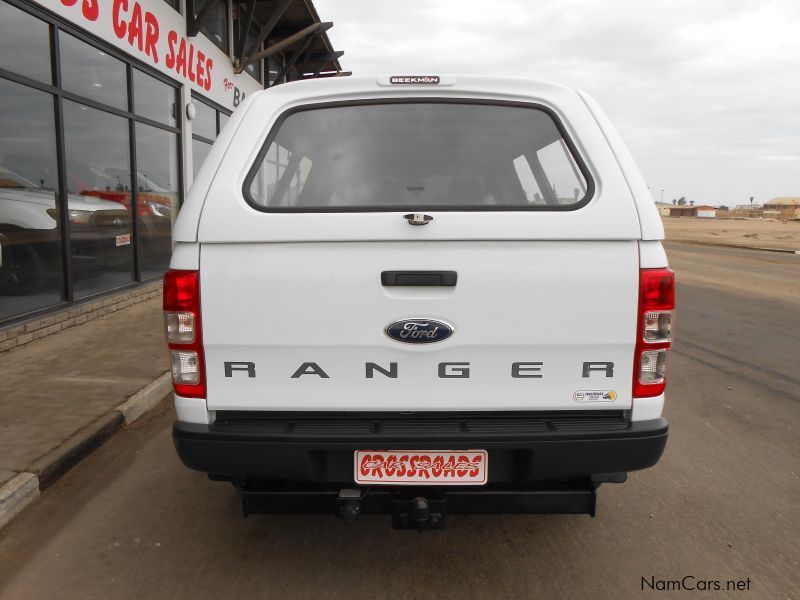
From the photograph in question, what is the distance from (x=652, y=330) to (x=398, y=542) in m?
1.49

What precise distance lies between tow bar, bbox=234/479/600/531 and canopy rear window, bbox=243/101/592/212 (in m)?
1.13

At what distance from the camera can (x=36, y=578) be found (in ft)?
8.52

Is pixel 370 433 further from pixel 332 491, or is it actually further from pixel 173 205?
pixel 173 205

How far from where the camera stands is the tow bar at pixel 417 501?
2.35 meters

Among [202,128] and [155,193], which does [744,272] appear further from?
[155,193]

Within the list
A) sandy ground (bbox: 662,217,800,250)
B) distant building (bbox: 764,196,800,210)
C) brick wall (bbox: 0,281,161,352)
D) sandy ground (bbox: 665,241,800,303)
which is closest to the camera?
brick wall (bbox: 0,281,161,352)

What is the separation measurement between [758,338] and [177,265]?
7.34 meters

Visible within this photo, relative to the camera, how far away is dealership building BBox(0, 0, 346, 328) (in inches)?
245

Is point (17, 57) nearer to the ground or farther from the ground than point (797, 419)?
farther from the ground

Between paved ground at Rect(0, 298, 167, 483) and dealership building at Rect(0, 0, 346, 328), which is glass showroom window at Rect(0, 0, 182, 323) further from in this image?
paved ground at Rect(0, 298, 167, 483)

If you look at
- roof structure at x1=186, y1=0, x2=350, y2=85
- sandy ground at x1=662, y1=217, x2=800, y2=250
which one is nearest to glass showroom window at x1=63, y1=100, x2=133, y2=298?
roof structure at x1=186, y1=0, x2=350, y2=85

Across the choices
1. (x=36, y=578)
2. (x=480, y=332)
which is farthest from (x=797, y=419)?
(x=36, y=578)

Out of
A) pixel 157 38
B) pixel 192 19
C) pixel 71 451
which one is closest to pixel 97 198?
pixel 157 38

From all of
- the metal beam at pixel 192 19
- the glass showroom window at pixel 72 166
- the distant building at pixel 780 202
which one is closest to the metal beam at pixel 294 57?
the metal beam at pixel 192 19
